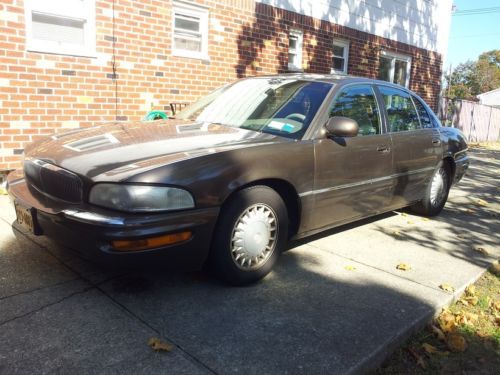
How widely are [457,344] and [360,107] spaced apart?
226cm

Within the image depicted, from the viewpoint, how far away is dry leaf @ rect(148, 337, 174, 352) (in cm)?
242

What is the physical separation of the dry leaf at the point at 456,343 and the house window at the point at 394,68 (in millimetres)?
10418

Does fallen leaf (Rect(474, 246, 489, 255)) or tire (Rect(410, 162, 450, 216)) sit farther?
tire (Rect(410, 162, 450, 216))

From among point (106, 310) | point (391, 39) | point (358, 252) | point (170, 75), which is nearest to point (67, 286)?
point (106, 310)

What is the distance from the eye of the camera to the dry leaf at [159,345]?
242 cm

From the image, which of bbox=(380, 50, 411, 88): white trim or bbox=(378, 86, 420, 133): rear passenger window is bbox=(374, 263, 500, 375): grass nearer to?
bbox=(378, 86, 420, 133): rear passenger window

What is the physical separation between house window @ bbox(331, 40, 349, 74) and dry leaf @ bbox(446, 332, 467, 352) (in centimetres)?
881

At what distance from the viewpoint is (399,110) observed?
4816 millimetres

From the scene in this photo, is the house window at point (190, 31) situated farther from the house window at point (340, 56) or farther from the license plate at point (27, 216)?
the license plate at point (27, 216)

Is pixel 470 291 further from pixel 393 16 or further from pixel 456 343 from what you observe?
pixel 393 16

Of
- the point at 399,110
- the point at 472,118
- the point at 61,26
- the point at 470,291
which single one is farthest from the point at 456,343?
the point at 472,118

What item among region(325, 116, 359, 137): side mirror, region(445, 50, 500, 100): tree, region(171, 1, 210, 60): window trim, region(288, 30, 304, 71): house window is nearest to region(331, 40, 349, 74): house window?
region(288, 30, 304, 71): house window

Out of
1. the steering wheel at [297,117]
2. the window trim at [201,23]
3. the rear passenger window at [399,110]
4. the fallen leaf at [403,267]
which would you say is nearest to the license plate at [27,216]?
the steering wheel at [297,117]

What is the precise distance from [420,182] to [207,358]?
351 centimetres
